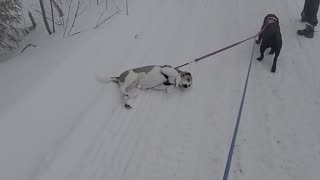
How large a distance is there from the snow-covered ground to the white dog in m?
0.13

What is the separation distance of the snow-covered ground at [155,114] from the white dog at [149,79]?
132 mm

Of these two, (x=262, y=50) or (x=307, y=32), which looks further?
(x=307, y=32)

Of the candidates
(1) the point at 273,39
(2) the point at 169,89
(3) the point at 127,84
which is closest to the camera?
(3) the point at 127,84

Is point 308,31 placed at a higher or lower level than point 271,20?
lower

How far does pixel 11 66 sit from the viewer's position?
569 centimetres

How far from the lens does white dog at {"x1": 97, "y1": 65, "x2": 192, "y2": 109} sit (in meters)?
4.27

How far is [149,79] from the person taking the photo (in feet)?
14.2

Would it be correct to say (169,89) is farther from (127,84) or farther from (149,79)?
(127,84)

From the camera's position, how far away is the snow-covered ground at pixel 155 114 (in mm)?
3301

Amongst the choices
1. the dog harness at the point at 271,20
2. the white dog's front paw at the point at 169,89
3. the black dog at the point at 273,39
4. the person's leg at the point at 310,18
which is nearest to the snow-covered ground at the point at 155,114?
the white dog's front paw at the point at 169,89

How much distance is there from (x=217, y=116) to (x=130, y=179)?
1503 mm

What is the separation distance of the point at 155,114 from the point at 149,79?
56 centimetres

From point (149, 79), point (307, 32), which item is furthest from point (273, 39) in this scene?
point (149, 79)

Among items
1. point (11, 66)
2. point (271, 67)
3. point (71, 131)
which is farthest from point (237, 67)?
point (11, 66)
